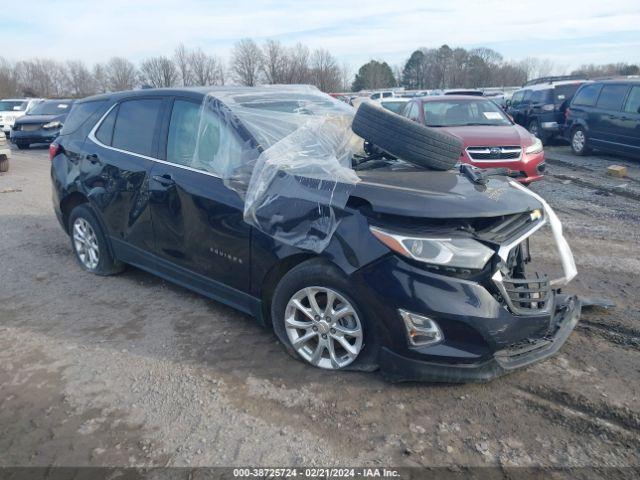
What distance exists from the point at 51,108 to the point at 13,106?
7.08 metres

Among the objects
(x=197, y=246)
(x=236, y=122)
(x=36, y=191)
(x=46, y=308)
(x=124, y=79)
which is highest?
(x=236, y=122)

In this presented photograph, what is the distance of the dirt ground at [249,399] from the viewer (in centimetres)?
269

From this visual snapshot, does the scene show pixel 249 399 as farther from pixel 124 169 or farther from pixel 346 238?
pixel 124 169

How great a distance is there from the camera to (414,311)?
9.66 ft

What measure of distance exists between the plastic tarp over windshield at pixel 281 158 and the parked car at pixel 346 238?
0.01 m

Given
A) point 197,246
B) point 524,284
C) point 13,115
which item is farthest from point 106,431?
point 13,115

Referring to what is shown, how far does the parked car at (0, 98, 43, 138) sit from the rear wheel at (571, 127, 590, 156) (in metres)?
20.7

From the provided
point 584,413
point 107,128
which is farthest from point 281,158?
point 584,413

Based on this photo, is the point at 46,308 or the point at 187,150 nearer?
the point at 187,150

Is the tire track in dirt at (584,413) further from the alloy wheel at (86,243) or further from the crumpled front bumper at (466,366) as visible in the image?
the alloy wheel at (86,243)

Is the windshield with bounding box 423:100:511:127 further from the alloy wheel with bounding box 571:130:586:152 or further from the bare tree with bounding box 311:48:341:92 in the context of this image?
the bare tree with bounding box 311:48:341:92

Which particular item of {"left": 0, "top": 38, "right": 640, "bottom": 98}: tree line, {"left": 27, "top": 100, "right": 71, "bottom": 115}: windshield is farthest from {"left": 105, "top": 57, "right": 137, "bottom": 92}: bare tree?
{"left": 27, "top": 100, "right": 71, "bottom": 115}: windshield

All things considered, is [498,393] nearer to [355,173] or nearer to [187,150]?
[355,173]

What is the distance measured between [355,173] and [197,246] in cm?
134
